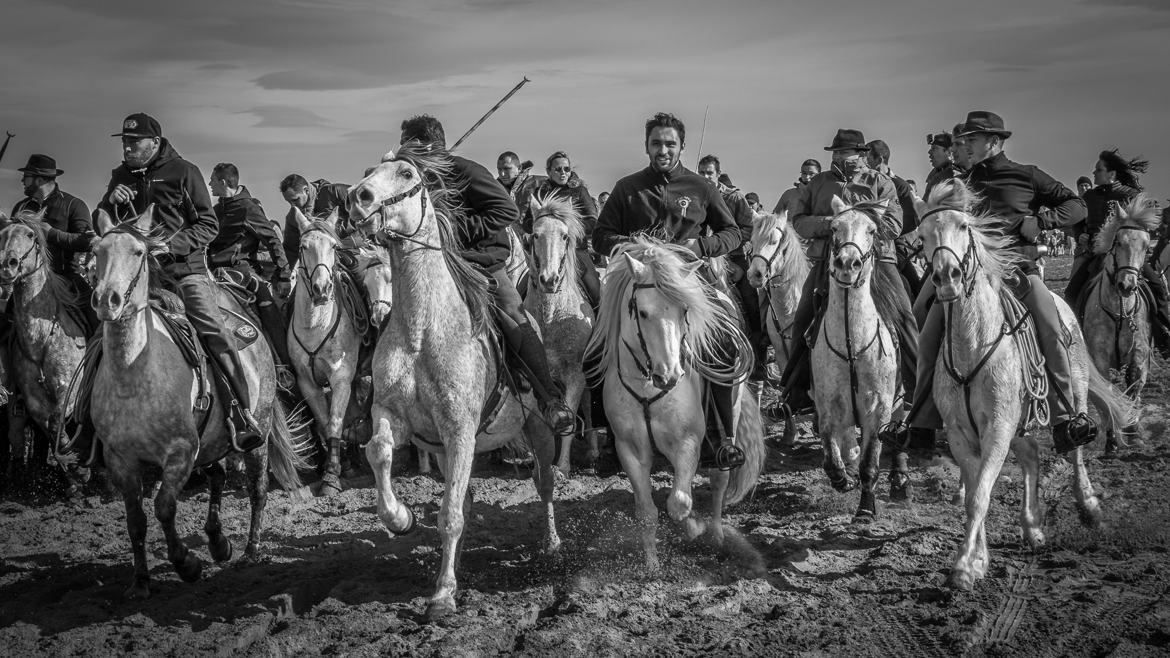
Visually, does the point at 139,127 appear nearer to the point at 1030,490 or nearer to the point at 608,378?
the point at 608,378

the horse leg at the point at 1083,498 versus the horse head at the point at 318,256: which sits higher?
the horse head at the point at 318,256

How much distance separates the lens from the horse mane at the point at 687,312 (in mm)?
6844

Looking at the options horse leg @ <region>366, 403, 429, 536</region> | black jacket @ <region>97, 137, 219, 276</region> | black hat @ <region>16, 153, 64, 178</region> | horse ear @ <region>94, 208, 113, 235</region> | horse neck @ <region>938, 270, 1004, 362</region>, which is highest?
black hat @ <region>16, 153, 64, 178</region>

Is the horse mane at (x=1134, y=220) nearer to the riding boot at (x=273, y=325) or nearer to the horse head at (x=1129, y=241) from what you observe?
the horse head at (x=1129, y=241)

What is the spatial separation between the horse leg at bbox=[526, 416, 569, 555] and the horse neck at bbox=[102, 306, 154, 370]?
8.68 feet

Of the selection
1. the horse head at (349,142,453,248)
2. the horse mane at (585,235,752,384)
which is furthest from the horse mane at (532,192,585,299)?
the horse head at (349,142,453,248)

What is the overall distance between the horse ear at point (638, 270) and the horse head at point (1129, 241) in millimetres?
6667

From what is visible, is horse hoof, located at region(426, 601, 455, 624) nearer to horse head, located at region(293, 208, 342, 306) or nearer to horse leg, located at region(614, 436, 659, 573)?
horse leg, located at region(614, 436, 659, 573)

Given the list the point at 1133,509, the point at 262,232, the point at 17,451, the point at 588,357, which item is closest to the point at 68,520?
the point at 17,451

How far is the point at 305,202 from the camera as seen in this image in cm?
1324

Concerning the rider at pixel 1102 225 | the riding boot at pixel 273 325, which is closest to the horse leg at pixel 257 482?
the riding boot at pixel 273 325

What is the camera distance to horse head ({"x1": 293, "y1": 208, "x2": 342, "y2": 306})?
388 inches

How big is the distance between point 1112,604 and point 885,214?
3.39 metres

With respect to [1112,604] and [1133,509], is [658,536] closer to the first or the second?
[1112,604]
